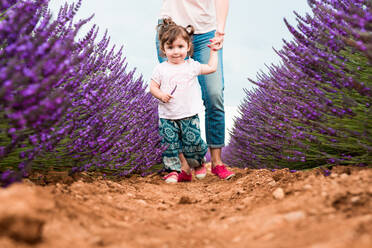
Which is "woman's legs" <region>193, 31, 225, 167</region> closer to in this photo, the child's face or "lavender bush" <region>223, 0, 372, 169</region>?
the child's face

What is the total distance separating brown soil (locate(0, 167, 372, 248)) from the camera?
883mm

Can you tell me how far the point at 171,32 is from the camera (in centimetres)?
285

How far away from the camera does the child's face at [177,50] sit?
9.41 ft

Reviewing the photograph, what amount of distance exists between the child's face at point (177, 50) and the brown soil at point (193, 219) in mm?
1528

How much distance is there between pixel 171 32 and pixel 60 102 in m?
1.86

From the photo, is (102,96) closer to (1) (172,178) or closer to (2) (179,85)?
(2) (179,85)

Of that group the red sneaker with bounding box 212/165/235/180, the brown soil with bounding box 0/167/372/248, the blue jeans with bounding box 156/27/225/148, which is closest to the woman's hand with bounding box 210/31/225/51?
the blue jeans with bounding box 156/27/225/148

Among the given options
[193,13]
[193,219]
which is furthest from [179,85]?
[193,219]

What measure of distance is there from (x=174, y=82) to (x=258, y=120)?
0.99 meters

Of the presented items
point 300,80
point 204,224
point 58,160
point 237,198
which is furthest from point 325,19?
point 58,160

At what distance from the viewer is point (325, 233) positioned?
35.3 inches

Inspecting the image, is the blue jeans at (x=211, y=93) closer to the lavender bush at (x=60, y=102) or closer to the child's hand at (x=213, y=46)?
the child's hand at (x=213, y=46)

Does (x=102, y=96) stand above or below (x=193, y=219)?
above

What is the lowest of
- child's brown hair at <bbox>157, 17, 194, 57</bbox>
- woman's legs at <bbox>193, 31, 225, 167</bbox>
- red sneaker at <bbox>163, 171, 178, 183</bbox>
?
red sneaker at <bbox>163, 171, 178, 183</bbox>
